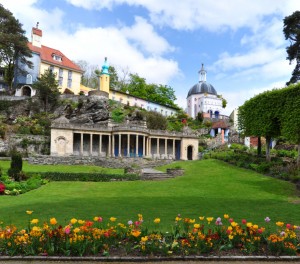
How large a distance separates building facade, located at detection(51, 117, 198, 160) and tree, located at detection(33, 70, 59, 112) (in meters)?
10.7

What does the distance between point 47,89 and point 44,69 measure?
12.0m

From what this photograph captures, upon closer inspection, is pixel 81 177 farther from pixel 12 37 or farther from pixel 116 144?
pixel 12 37

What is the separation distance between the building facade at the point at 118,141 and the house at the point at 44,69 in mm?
20120

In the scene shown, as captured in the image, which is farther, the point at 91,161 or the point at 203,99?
the point at 203,99

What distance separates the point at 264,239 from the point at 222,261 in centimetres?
149

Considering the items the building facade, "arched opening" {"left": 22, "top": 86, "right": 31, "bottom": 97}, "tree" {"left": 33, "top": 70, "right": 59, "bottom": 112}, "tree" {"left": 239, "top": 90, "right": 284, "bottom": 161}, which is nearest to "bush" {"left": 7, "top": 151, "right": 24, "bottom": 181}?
the building facade

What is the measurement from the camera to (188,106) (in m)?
98.3

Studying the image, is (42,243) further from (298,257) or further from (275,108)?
(275,108)

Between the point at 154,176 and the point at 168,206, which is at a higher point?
the point at 168,206

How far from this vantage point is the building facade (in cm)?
4656

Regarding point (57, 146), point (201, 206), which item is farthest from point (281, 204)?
point (57, 146)

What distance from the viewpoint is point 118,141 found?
5169 centimetres

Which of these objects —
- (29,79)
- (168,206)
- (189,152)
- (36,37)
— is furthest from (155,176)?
(36,37)

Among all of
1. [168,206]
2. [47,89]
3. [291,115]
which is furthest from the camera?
[47,89]
